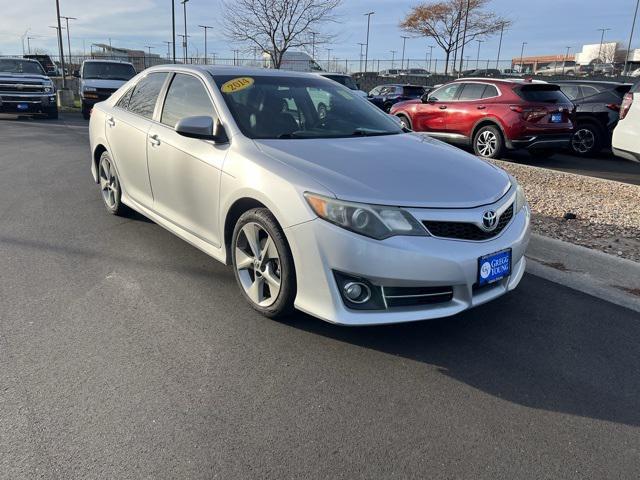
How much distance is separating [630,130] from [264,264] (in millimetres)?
6279

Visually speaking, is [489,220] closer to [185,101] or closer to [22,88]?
[185,101]

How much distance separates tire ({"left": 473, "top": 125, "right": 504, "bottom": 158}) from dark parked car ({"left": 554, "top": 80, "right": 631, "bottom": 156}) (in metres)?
2.35

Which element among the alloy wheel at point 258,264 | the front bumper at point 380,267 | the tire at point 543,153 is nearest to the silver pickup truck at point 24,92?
the tire at point 543,153

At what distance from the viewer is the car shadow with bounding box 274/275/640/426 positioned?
2863 mm

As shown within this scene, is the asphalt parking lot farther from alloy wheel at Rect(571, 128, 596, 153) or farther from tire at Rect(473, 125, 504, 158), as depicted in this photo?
alloy wheel at Rect(571, 128, 596, 153)

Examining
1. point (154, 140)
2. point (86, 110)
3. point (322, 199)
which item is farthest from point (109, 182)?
point (86, 110)

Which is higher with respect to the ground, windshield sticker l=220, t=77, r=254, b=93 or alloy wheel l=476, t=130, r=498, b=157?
windshield sticker l=220, t=77, r=254, b=93

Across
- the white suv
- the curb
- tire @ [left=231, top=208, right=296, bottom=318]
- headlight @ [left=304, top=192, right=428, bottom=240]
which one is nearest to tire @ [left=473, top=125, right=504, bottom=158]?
the white suv

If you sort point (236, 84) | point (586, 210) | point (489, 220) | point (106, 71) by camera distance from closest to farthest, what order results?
point (489, 220)
point (236, 84)
point (586, 210)
point (106, 71)

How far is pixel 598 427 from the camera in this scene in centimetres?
263

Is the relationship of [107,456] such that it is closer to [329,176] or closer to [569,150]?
[329,176]

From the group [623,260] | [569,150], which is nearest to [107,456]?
[623,260]

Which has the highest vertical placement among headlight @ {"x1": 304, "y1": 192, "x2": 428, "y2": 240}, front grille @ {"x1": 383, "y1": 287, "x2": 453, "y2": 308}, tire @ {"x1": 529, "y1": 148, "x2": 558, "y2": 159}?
headlight @ {"x1": 304, "y1": 192, "x2": 428, "y2": 240}

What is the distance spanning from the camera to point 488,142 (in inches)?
424
